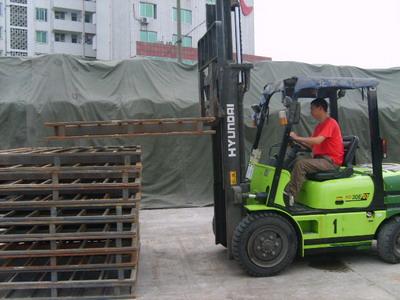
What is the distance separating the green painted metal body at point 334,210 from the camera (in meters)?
5.94

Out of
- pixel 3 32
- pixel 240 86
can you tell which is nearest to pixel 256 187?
pixel 240 86

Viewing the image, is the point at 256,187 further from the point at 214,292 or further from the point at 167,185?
the point at 167,185

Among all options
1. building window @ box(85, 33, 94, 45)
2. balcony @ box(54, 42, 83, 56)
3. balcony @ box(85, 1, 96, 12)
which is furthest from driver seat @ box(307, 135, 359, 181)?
balcony @ box(85, 1, 96, 12)

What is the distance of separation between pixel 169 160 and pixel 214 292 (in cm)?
594

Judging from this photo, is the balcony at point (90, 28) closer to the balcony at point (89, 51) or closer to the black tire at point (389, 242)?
the balcony at point (89, 51)

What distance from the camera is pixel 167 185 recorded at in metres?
Result: 11.0

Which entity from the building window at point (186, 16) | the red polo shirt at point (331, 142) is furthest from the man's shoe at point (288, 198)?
the building window at point (186, 16)

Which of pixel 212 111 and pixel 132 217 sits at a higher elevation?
pixel 212 111

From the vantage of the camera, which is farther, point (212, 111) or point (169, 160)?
point (169, 160)

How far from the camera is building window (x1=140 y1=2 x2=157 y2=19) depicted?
5506 centimetres

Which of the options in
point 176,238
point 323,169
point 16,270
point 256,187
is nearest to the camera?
point 16,270

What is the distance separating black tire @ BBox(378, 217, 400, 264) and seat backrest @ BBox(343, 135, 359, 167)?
3.01 feet

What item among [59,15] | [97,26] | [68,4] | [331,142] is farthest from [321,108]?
[59,15]

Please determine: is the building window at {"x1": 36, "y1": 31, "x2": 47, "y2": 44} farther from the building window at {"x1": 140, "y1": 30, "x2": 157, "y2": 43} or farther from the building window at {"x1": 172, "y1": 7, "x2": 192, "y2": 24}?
the building window at {"x1": 172, "y1": 7, "x2": 192, "y2": 24}
